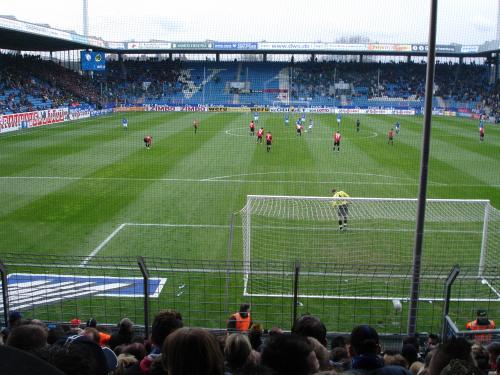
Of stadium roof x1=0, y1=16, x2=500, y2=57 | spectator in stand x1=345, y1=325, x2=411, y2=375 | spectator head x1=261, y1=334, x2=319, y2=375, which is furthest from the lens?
stadium roof x1=0, y1=16, x2=500, y2=57

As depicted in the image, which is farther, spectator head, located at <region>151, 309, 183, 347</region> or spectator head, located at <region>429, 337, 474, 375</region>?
spectator head, located at <region>151, 309, 183, 347</region>

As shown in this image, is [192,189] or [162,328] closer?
[162,328]

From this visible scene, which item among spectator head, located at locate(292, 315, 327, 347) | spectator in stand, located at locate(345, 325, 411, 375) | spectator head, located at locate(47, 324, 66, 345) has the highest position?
spectator in stand, located at locate(345, 325, 411, 375)

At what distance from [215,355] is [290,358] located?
1.60ft

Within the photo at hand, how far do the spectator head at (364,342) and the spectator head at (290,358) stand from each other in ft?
3.12

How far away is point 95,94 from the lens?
47.3 m

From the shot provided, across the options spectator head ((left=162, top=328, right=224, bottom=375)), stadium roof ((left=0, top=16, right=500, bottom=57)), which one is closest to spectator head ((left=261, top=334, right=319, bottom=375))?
spectator head ((left=162, top=328, right=224, bottom=375))

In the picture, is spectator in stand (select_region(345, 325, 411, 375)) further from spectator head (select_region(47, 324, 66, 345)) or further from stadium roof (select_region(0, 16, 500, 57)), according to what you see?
stadium roof (select_region(0, 16, 500, 57))

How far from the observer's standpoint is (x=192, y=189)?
17.1 meters

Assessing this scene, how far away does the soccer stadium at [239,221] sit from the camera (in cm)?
559

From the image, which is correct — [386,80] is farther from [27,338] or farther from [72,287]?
[27,338]

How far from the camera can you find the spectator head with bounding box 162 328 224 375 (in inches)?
88.0

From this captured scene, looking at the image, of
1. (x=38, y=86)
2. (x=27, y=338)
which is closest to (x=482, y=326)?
(x=27, y=338)

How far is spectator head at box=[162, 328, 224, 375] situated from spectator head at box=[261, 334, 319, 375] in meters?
0.42
